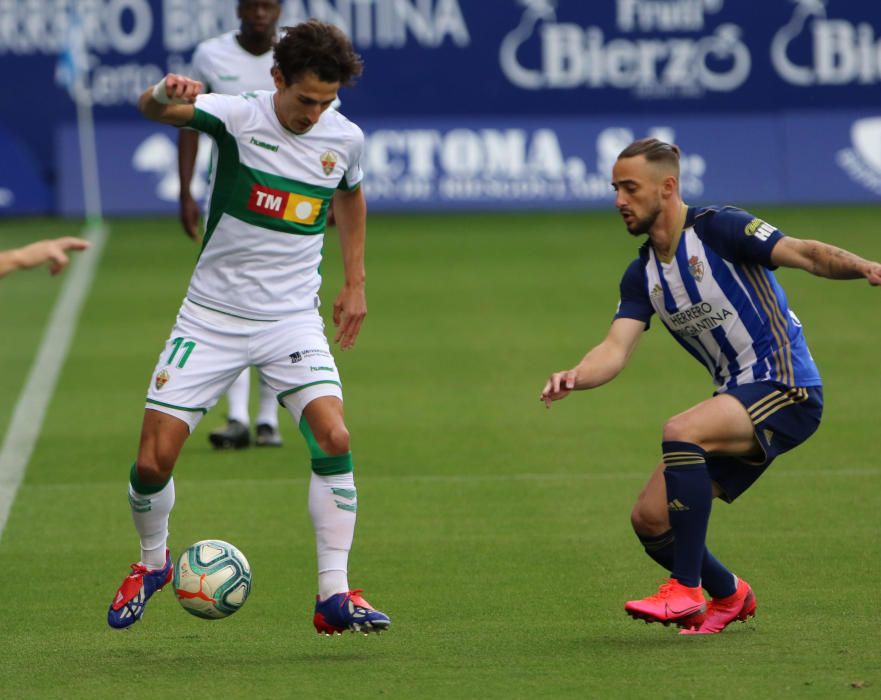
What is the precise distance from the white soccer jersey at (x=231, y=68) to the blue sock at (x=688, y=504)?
4.61 m

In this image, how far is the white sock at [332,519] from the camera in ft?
20.4

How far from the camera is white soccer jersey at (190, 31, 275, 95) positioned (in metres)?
9.88

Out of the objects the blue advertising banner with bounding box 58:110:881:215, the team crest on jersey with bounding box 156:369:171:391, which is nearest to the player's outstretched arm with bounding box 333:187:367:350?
the team crest on jersey with bounding box 156:369:171:391

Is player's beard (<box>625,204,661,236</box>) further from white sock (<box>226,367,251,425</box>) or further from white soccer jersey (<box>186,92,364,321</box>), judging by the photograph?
white sock (<box>226,367,251,425</box>)

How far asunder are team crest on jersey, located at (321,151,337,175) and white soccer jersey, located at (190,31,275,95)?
3.45 meters

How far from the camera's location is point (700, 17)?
76.8 feet

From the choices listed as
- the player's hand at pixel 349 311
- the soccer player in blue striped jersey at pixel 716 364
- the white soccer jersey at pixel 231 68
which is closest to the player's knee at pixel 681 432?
the soccer player in blue striped jersey at pixel 716 364

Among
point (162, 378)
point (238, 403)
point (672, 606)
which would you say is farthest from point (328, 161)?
point (238, 403)

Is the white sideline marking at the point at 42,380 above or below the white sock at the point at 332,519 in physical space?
below

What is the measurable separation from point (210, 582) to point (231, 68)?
451 cm

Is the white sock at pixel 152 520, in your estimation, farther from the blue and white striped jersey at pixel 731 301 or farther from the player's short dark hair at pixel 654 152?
the player's short dark hair at pixel 654 152

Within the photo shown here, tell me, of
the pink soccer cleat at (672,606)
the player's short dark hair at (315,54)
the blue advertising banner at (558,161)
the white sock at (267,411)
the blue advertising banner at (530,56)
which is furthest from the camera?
the blue advertising banner at (530,56)

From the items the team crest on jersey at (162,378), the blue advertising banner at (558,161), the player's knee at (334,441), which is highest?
the team crest on jersey at (162,378)

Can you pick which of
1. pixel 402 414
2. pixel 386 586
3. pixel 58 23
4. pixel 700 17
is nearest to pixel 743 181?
pixel 700 17
